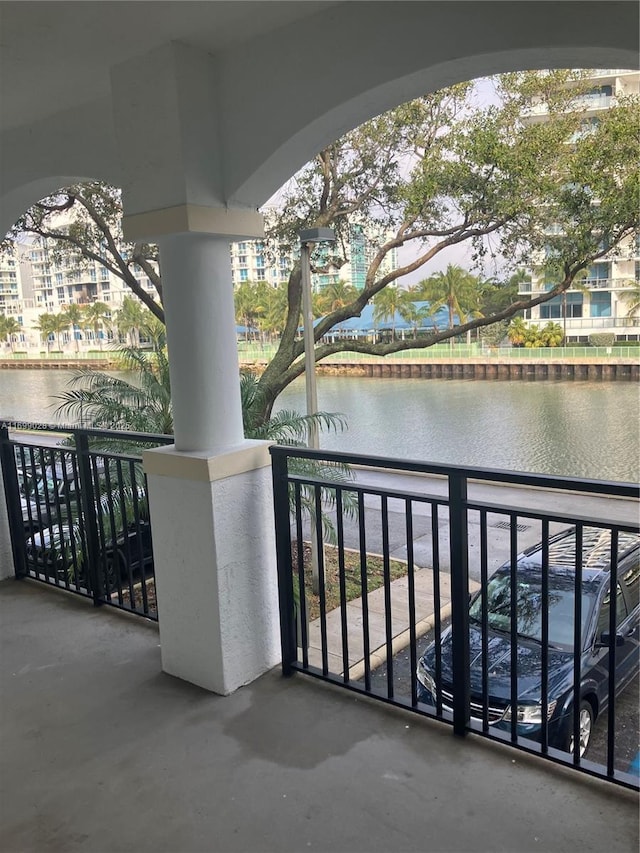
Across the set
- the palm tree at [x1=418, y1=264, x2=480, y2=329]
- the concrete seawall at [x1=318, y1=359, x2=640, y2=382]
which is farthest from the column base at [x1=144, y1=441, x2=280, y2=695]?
the palm tree at [x1=418, y1=264, x2=480, y2=329]

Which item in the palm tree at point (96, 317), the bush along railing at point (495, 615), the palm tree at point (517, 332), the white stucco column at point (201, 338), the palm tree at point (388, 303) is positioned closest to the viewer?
the bush along railing at point (495, 615)

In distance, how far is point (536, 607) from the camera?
4281 mm

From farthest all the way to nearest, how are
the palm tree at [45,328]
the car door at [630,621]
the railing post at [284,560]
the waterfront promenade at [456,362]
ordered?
the palm tree at [45,328]
the waterfront promenade at [456,362]
the car door at [630,621]
the railing post at [284,560]

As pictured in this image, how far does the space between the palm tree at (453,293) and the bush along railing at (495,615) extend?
3.25 meters

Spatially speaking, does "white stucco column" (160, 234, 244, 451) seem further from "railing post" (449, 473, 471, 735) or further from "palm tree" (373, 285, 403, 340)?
"palm tree" (373, 285, 403, 340)

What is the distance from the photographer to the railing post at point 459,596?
1994 millimetres

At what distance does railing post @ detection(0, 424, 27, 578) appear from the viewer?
145 inches

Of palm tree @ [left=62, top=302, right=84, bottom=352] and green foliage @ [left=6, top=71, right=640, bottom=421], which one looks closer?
green foliage @ [left=6, top=71, right=640, bottom=421]

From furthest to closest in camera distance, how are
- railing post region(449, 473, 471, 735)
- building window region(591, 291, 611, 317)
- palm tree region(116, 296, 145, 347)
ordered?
building window region(591, 291, 611, 317)
palm tree region(116, 296, 145, 347)
railing post region(449, 473, 471, 735)

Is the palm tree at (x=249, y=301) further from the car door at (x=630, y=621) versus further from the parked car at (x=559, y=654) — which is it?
the car door at (x=630, y=621)

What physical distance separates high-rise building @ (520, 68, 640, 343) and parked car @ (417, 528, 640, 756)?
3.50 meters

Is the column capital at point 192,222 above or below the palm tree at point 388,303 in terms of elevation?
above

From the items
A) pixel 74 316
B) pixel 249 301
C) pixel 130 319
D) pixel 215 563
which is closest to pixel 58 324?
pixel 74 316

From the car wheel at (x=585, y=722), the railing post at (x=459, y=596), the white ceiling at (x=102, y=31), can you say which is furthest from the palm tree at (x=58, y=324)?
the railing post at (x=459, y=596)
